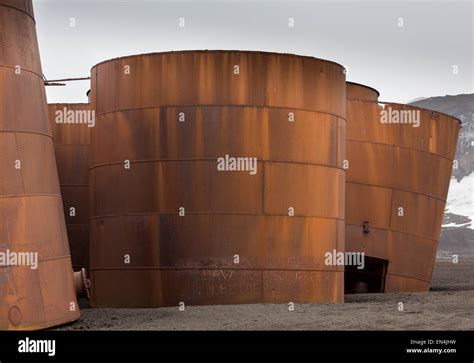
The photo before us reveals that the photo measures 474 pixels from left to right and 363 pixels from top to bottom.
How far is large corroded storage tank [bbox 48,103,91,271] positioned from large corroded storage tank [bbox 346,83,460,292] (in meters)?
8.38

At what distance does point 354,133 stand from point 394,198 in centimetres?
243

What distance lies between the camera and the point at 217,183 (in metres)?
19.2

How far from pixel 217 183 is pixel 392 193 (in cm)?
933

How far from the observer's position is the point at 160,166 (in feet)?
64.2

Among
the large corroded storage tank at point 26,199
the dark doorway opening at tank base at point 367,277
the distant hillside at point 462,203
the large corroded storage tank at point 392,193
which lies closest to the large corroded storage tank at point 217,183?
the large corroded storage tank at point 26,199

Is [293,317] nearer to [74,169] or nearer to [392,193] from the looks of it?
[392,193]

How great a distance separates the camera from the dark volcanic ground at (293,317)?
51.3 feet

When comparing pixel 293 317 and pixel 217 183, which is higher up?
pixel 217 183

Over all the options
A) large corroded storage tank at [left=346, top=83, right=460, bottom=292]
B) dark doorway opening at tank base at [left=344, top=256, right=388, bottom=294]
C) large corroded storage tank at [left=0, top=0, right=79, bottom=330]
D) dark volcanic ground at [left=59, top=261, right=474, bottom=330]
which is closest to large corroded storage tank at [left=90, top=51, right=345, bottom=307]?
dark volcanic ground at [left=59, top=261, right=474, bottom=330]

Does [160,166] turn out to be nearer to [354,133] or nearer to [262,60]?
[262,60]

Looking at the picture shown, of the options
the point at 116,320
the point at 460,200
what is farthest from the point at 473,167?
the point at 116,320

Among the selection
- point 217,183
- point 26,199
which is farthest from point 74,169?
point 26,199

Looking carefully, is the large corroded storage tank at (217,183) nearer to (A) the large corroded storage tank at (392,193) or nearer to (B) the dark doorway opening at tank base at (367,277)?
(A) the large corroded storage tank at (392,193)

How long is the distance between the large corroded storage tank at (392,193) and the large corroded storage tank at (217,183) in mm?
6104
